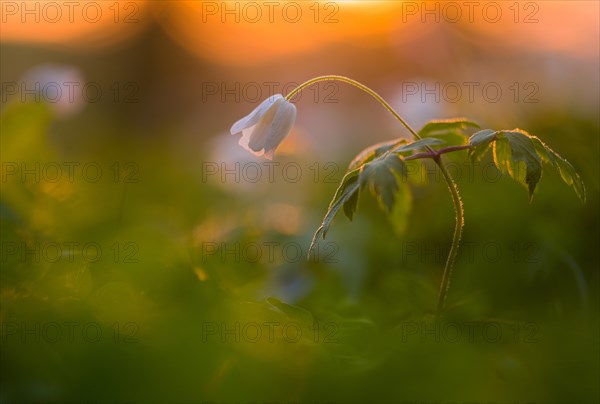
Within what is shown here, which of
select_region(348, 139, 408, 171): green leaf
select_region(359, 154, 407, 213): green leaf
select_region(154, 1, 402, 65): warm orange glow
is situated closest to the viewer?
select_region(359, 154, 407, 213): green leaf

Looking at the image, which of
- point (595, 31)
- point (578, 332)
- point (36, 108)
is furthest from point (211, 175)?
point (578, 332)

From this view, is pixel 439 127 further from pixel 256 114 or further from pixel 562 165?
pixel 256 114

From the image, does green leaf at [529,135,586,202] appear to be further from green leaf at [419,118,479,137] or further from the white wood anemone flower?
the white wood anemone flower

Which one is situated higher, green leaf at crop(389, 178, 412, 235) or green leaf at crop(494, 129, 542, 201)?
green leaf at crop(494, 129, 542, 201)

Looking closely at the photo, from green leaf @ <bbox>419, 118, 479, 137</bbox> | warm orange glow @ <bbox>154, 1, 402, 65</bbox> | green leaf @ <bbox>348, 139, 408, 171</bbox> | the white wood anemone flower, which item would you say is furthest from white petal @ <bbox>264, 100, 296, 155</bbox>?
warm orange glow @ <bbox>154, 1, 402, 65</bbox>

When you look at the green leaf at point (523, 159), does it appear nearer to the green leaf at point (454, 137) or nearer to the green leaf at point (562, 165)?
the green leaf at point (562, 165)

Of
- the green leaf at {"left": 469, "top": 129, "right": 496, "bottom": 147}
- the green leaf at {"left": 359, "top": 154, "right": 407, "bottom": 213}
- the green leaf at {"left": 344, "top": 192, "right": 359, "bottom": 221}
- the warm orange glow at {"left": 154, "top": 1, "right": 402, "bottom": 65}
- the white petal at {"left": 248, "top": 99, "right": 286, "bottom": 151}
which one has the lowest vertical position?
the warm orange glow at {"left": 154, "top": 1, "right": 402, "bottom": 65}

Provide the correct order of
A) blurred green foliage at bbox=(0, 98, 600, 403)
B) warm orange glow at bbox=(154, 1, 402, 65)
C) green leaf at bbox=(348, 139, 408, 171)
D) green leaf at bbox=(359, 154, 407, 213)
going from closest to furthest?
blurred green foliage at bbox=(0, 98, 600, 403) → green leaf at bbox=(359, 154, 407, 213) → green leaf at bbox=(348, 139, 408, 171) → warm orange glow at bbox=(154, 1, 402, 65)
